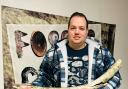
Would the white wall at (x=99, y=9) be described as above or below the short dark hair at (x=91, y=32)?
above

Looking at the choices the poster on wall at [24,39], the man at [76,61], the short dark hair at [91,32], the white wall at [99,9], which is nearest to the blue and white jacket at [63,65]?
the man at [76,61]

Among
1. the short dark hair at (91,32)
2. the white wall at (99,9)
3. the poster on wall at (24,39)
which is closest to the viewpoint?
the poster on wall at (24,39)

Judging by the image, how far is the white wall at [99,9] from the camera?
2.14m

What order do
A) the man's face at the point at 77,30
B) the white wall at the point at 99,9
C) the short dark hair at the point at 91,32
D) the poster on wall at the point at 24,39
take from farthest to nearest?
the short dark hair at the point at 91,32 < the white wall at the point at 99,9 < the poster on wall at the point at 24,39 < the man's face at the point at 77,30

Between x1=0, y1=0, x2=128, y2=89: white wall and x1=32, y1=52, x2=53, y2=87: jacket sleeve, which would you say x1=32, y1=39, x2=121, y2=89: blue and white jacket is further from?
x1=0, y1=0, x2=128, y2=89: white wall

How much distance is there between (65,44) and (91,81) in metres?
0.26

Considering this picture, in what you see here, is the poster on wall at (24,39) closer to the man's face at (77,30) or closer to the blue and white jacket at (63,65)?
the blue and white jacket at (63,65)

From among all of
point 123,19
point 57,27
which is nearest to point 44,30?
point 57,27

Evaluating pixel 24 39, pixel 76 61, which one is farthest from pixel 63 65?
pixel 24 39

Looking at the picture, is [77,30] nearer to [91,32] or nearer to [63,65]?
[63,65]

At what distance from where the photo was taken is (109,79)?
1.61m

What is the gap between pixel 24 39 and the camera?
6.69 ft

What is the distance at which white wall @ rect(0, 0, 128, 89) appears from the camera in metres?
2.14

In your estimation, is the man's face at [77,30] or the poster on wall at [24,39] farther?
the poster on wall at [24,39]
